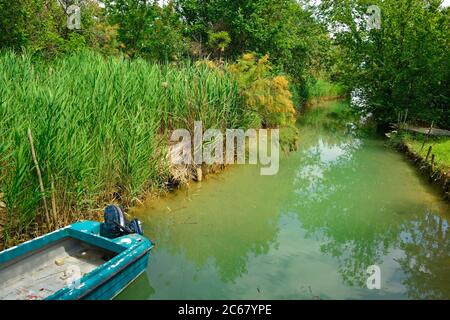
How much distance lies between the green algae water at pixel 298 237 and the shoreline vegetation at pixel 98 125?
0.87m

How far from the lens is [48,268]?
4207 millimetres

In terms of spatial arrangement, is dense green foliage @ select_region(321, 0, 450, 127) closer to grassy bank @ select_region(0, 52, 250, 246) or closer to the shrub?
the shrub

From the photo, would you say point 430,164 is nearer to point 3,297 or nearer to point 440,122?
point 440,122

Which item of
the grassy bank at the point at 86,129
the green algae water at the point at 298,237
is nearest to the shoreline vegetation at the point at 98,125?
the grassy bank at the point at 86,129

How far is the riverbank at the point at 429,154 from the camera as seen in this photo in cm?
796

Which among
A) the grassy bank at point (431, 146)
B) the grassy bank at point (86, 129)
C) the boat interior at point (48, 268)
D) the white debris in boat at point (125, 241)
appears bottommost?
the boat interior at point (48, 268)

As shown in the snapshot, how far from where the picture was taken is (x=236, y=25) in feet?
48.6

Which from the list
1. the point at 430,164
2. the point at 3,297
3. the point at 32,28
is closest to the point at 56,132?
the point at 3,297

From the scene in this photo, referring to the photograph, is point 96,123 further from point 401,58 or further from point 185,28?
point 401,58

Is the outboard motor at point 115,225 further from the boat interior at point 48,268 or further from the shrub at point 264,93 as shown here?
the shrub at point 264,93

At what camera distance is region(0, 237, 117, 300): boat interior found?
3.79 meters

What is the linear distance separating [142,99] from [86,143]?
198 cm

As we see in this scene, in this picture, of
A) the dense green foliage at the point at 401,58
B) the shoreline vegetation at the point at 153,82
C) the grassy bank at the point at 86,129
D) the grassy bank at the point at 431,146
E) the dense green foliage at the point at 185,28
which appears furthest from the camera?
the dense green foliage at the point at 401,58

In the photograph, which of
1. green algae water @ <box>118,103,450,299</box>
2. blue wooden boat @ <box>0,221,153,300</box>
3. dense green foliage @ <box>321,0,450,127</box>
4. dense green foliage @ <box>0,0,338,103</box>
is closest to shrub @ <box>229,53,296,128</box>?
green algae water @ <box>118,103,450,299</box>
